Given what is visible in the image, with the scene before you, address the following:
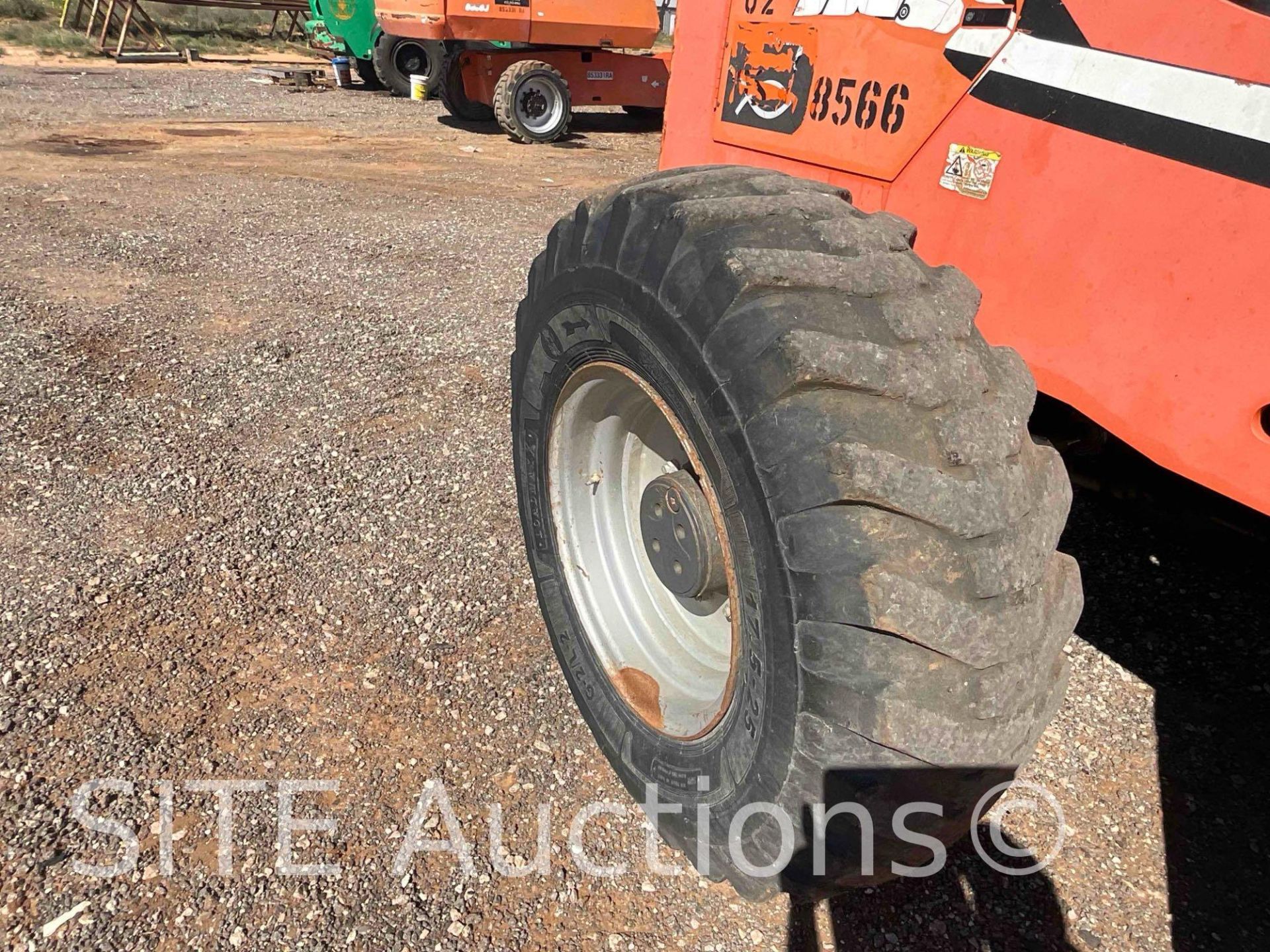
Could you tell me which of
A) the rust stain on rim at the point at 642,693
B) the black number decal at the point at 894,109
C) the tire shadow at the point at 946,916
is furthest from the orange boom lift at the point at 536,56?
the tire shadow at the point at 946,916

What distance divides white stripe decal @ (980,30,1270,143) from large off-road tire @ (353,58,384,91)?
1515 cm

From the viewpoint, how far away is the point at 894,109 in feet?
5.94

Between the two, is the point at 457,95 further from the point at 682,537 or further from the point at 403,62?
the point at 682,537

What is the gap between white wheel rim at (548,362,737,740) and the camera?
2.14 metres

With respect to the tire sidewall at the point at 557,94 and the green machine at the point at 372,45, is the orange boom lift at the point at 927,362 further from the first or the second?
the green machine at the point at 372,45

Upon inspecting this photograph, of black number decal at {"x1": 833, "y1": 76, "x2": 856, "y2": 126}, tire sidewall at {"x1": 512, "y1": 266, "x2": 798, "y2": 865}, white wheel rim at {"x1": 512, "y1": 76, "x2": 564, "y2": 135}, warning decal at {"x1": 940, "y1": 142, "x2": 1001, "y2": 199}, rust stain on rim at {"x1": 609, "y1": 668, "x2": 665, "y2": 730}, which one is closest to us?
tire sidewall at {"x1": 512, "y1": 266, "x2": 798, "y2": 865}

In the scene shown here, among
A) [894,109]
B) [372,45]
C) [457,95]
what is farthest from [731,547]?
[372,45]

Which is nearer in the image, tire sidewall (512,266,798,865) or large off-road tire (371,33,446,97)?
tire sidewall (512,266,798,865)

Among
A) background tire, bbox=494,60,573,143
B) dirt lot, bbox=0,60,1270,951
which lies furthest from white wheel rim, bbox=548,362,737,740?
background tire, bbox=494,60,573,143

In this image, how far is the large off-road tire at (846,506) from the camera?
1343 mm

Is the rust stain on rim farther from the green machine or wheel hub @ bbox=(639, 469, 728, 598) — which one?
the green machine

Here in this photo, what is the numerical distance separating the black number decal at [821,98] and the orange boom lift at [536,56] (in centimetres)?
901

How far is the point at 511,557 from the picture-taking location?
3.09m

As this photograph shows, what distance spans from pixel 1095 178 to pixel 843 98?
66 cm
